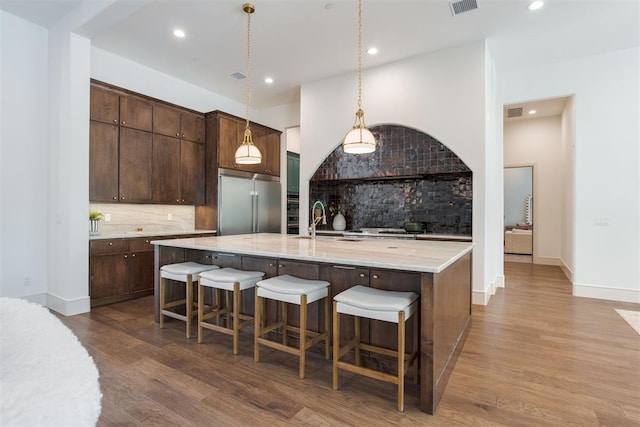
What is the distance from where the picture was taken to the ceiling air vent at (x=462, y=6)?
336 cm

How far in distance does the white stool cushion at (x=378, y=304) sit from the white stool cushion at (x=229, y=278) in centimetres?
93

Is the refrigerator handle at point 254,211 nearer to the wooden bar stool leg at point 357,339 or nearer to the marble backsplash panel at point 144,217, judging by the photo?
the marble backsplash panel at point 144,217

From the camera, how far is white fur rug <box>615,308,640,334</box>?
337 centimetres

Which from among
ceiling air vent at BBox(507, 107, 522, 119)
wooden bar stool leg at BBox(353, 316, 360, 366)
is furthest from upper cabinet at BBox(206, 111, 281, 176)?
ceiling air vent at BBox(507, 107, 522, 119)

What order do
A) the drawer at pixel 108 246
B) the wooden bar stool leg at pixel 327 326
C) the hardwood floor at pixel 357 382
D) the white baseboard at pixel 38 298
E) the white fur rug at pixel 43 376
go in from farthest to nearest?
the drawer at pixel 108 246, the white baseboard at pixel 38 298, the wooden bar stool leg at pixel 327 326, the hardwood floor at pixel 357 382, the white fur rug at pixel 43 376

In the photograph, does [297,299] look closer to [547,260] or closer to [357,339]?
[357,339]

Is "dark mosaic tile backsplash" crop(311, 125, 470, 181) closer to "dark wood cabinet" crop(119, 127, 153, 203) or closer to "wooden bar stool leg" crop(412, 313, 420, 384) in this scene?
"dark wood cabinet" crop(119, 127, 153, 203)

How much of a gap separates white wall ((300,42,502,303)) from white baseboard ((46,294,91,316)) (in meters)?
3.14

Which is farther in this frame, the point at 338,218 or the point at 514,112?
the point at 514,112

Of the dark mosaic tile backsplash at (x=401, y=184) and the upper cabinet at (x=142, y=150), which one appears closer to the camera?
the upper cabinet at (x=142, y=150)

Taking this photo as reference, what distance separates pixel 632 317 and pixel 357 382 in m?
3.47

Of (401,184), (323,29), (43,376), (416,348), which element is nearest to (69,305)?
(416,348)

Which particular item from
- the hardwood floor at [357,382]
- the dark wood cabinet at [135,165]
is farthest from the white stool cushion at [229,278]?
the dark wood cabinet at [135,165]

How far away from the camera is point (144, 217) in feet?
16.4
